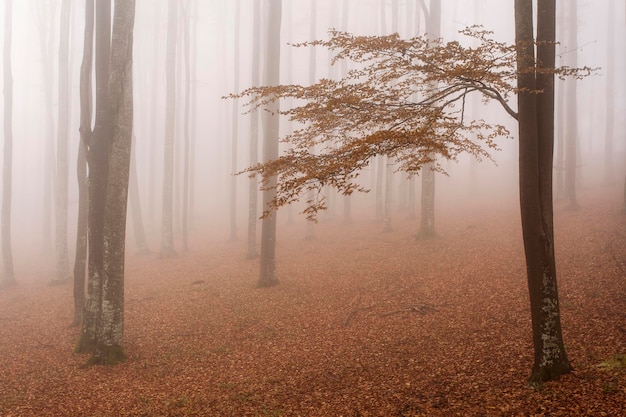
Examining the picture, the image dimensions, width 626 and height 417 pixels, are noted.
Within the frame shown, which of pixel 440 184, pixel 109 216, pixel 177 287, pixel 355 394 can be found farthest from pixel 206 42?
pixel 355 394

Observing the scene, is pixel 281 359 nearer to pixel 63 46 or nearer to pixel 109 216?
pixel 109 216

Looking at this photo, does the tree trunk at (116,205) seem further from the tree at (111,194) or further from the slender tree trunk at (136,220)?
the slender tree trunk at (136,220)

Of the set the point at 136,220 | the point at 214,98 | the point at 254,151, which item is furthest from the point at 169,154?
the point at 214,98

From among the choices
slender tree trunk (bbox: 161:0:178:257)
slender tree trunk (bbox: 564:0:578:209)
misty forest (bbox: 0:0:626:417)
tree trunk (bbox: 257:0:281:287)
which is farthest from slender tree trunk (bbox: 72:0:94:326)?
slender tree trunk (bbox: 564:0:578:209)

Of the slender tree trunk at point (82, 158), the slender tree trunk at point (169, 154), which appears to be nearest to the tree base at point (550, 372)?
the slender tree trunk at point (82, 158)

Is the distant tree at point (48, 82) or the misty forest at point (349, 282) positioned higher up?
the distant tree at point (48, 82)

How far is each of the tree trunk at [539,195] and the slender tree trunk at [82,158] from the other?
8.88 metres

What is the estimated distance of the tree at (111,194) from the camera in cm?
960

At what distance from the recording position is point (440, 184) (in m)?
35.5

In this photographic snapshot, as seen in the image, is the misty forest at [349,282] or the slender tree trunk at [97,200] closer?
the misty forest at [349,282]

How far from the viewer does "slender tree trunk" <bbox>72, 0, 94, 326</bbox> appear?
10844 mm

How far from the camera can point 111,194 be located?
9.58m

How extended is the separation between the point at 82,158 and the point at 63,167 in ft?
26.6

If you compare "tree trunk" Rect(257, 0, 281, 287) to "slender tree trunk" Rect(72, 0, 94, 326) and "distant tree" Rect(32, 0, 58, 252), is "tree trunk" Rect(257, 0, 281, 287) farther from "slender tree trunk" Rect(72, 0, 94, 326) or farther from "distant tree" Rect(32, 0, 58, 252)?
"distant tree" Rect(32, 0, 58, 252)
